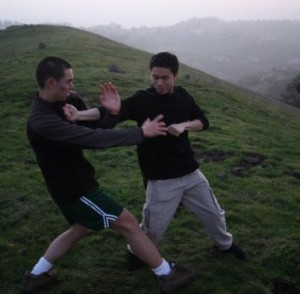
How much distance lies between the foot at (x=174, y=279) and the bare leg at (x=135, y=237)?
1.03 feet

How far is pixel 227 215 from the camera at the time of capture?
8.57m

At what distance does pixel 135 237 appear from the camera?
548 cm

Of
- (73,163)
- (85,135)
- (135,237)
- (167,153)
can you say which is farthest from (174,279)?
(85,135)

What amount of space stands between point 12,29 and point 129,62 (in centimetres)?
2213

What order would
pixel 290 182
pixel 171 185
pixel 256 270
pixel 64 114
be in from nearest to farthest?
1. pixel 64 114
2. pixel 171 185
3. pixel 256 270
4. pixel 290 182

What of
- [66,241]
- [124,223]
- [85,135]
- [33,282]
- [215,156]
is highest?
[85,135]

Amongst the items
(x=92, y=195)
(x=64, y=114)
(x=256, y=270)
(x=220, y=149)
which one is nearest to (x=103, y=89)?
(x=64, y=114)

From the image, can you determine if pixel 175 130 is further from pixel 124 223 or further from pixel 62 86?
pixel 62 86

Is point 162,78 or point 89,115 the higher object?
point 162,78

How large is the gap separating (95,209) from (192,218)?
343cm

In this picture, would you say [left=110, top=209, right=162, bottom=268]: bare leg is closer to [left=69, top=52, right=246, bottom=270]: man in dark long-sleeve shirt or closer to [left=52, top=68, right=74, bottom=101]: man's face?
[left=69, top=52, right=246, bottom=270]: man in dark long-sleeve shirt

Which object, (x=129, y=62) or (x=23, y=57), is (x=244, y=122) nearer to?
(x=129, y=62)

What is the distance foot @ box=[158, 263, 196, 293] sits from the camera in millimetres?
5715

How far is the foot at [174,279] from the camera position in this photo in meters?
5.71
